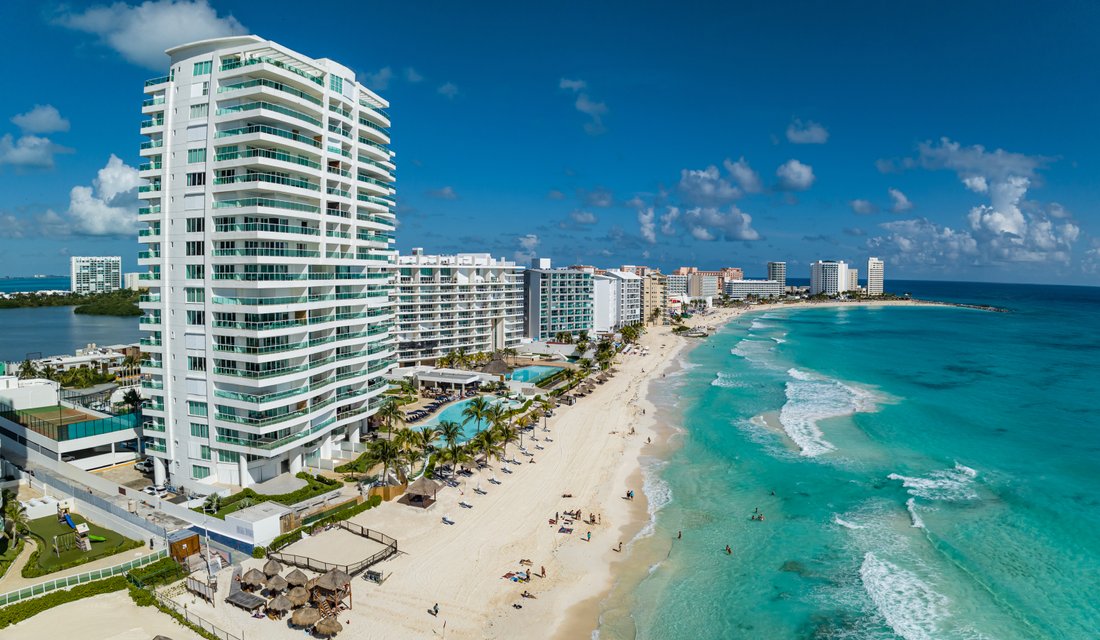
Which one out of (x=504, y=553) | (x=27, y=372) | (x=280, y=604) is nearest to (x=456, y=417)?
(x=504, y=553)

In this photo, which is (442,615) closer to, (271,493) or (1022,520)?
(271,493)

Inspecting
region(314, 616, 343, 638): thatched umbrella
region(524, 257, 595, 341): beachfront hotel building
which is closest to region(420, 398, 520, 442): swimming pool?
region(314, 616, 343, 638): thatched umbrella

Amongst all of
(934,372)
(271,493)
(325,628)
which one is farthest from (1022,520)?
(934,372)

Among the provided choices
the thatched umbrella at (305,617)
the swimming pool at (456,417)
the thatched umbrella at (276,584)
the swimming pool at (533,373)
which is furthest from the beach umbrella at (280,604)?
the swimming pool at (533,373)

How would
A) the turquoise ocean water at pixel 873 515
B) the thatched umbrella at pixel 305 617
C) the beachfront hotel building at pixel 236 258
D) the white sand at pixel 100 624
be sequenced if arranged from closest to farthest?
the white sand at pixel 100 624 → the thatched umbrella at pixel 305 617 → the turquoise ocean water at pixel 873 515 → the beachfront hotel building at pixel 236 258

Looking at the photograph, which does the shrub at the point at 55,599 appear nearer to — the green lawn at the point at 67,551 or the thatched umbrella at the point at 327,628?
the green lawn at the point at 67,551
